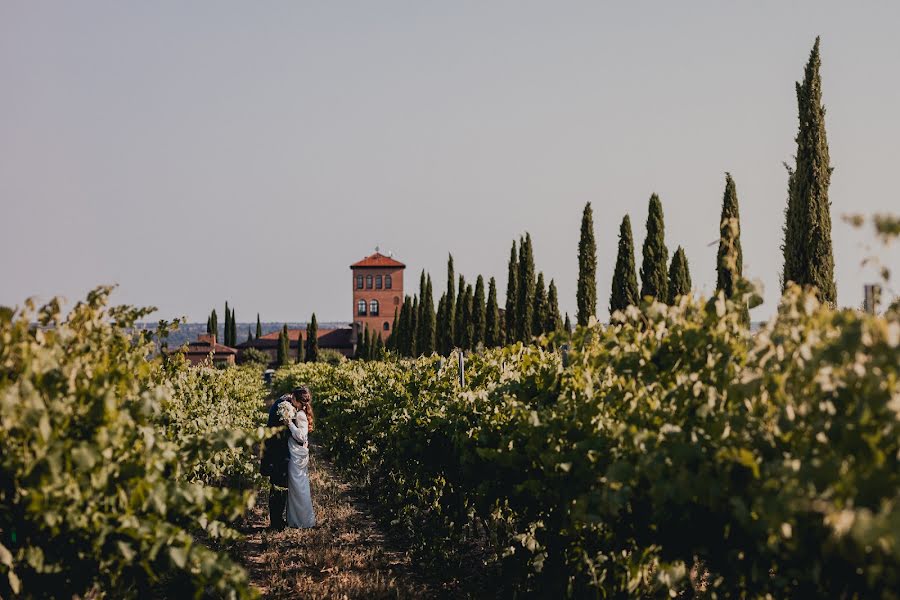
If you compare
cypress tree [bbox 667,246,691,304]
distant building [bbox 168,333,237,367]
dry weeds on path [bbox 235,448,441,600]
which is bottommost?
dry weeds on path [bbox 235,448,441,600]

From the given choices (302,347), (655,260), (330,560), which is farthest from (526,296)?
(302,347)

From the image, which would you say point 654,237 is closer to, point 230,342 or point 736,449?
point 736,449

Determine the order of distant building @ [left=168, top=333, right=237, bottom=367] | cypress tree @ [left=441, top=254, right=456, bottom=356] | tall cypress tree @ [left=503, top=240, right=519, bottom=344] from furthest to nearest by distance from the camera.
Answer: distant building @ [left=168, top=333, right=237, bottom=367]
cypress tree @ [left=441, top=254, right=456, bottom=356]
tall cypress tree @ [left=503, top=240, right=519, bottom=344]

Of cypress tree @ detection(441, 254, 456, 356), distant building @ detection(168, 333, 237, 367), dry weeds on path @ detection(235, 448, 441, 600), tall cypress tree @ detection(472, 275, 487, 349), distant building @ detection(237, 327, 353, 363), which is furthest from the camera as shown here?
distant building @ detection(237, 327, 353, 363)

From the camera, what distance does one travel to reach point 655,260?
3023 centimetres

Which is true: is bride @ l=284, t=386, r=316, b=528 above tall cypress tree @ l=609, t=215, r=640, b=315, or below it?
below

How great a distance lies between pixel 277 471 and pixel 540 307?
3165 centimetres

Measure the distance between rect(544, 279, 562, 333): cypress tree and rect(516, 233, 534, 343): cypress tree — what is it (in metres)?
0.91

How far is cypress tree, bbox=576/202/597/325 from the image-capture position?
113 feet

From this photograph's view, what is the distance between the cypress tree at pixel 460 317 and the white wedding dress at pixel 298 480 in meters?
40.4

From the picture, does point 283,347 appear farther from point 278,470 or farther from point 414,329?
point 278,470

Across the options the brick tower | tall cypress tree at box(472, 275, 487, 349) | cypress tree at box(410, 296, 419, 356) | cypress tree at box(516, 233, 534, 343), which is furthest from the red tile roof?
cypress tree at box(516, 233, 534, 343)

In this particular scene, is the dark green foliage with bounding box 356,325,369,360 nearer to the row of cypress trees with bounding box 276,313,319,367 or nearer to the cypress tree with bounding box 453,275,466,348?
the row of cypress trees with bounding box 276,313,319,367

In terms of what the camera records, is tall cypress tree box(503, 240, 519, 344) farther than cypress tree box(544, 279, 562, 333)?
Yes
